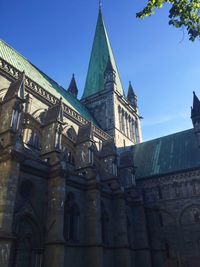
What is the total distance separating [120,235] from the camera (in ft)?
72.1

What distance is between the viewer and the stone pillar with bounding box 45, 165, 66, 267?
14438 millimetres

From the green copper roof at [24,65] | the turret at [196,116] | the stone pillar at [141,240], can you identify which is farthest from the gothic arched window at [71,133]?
the turret at [196,116]

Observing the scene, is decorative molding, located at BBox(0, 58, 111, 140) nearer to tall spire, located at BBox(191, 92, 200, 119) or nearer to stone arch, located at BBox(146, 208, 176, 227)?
stone arch, located at BBox(146, 208, 176, 227)

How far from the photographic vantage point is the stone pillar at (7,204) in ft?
39.0

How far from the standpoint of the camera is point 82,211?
1927cm

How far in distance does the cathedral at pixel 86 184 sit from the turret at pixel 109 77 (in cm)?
17

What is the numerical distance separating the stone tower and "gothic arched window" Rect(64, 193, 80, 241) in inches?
751

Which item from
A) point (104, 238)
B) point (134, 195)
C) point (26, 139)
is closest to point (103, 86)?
point (134, 195)

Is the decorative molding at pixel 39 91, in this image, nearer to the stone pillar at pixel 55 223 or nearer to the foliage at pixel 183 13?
the stone pillar at pixel 55 223

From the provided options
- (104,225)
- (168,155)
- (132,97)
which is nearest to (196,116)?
(168,155)

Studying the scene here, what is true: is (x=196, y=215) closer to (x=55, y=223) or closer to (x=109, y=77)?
(x=55, y=223)

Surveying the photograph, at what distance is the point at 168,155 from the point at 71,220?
19.2m

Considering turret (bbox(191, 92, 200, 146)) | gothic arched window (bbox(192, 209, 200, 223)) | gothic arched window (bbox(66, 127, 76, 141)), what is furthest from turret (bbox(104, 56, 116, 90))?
gothic arched window (bbox(192, 209, 200, 223))

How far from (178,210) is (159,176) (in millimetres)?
4540
